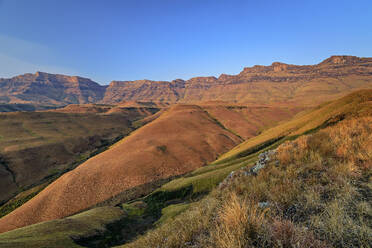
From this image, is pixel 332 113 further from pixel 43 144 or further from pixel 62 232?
pixel 43 144

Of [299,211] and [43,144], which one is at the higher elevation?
[299,211]

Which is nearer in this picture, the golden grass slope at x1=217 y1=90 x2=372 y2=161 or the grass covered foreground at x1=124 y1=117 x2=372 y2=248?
the grass covered foreground at x1=124 y1=117 x2=372 y2=248

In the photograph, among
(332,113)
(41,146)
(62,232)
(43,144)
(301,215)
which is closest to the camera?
(301,215)

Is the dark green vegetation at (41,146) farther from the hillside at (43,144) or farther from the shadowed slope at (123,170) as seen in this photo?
the shadowed slope at (123,170)

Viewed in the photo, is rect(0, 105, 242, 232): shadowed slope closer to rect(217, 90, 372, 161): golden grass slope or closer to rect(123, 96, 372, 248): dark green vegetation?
rect(217, 90, 372, 161): golden grass slope

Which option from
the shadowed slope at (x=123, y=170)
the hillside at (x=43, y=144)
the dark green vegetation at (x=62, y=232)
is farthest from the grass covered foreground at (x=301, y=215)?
the hillside at (x=43, y=144)

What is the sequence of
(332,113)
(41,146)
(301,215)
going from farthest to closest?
(41,146) → (332,113) → (301,215)

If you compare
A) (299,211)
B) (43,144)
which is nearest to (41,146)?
(43,144)

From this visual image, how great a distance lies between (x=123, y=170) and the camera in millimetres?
52312

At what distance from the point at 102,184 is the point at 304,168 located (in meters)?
50.3

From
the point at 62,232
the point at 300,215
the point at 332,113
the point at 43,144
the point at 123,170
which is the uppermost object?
the point at 332,113

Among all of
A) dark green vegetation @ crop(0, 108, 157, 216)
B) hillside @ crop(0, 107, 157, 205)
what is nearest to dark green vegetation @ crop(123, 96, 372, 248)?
dark green vegetation @ crop(0, 108, 157, 216)

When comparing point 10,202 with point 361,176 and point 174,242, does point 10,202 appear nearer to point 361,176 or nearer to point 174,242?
point 174,242

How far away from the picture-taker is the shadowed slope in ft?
131
